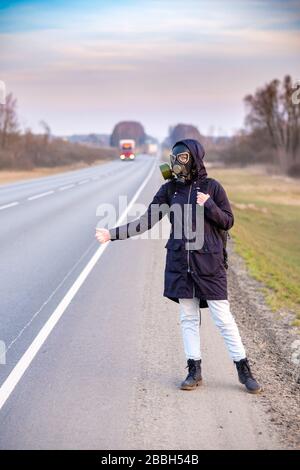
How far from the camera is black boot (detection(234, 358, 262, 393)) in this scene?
18.6ft

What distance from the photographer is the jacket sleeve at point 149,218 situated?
584 cm

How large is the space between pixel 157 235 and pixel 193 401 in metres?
11.5

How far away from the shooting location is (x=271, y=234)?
2369 centimetres

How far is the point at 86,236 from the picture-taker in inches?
620

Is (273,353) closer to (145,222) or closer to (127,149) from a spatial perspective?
(145,222)

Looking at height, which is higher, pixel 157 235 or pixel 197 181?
pixel 197 181

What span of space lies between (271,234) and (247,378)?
18.3 m

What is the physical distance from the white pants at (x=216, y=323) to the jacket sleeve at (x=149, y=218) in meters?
0.66

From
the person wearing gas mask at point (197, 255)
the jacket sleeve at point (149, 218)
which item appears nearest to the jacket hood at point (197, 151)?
the person wearing gas mask at point (197, 255)

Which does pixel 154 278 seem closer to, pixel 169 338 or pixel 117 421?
pixel 169 338

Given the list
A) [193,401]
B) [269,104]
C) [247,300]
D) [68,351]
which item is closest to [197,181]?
[193,401]

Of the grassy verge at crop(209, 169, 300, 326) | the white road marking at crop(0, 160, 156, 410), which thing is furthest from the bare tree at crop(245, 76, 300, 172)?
the white road marking at crop(0, 160, 156, 410)

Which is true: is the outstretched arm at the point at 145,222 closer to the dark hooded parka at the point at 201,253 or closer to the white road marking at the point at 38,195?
the dark hooded parka at the point at 201,253

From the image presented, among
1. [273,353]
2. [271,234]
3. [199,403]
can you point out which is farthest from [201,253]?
[271,234]
